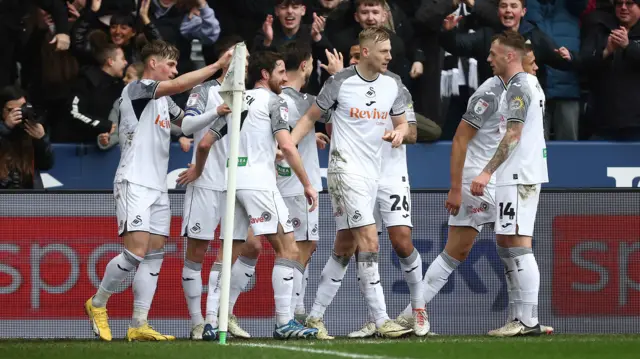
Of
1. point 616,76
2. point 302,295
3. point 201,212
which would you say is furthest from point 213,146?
point 616,76

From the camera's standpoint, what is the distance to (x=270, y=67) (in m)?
10.4

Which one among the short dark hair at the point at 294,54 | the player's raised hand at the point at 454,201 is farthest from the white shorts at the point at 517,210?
the short dark hair at the point at 294,54

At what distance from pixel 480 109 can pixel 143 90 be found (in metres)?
2.82

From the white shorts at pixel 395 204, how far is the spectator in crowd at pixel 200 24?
367 cm

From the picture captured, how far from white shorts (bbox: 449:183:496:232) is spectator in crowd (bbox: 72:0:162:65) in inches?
166

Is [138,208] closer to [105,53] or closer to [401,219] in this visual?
[401,219]

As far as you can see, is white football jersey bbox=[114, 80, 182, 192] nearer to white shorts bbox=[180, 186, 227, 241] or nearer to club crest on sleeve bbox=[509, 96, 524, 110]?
white shorts bbox=[180, 186, 227, 241]

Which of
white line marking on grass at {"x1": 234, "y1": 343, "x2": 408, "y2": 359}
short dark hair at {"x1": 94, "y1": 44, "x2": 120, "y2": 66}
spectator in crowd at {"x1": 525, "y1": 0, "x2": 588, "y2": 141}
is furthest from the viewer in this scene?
spectator in crowd at {"x1": 525, "y1": 0, "x2": 588, "y2": 141}

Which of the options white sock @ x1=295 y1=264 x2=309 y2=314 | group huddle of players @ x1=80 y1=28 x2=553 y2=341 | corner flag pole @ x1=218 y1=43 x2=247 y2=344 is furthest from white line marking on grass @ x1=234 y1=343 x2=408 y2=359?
white sock @ x1=295 y1=264 x2=309 y2=314

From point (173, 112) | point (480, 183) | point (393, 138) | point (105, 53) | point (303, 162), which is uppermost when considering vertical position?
point (105, 53)

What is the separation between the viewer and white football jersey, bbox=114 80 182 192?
10164 mm

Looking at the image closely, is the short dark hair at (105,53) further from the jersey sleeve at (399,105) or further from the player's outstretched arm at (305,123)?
the jersey sleeve at (399,105)

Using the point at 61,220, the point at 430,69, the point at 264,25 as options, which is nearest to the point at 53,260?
the point at 61,220

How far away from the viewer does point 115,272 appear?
33.1 feet
